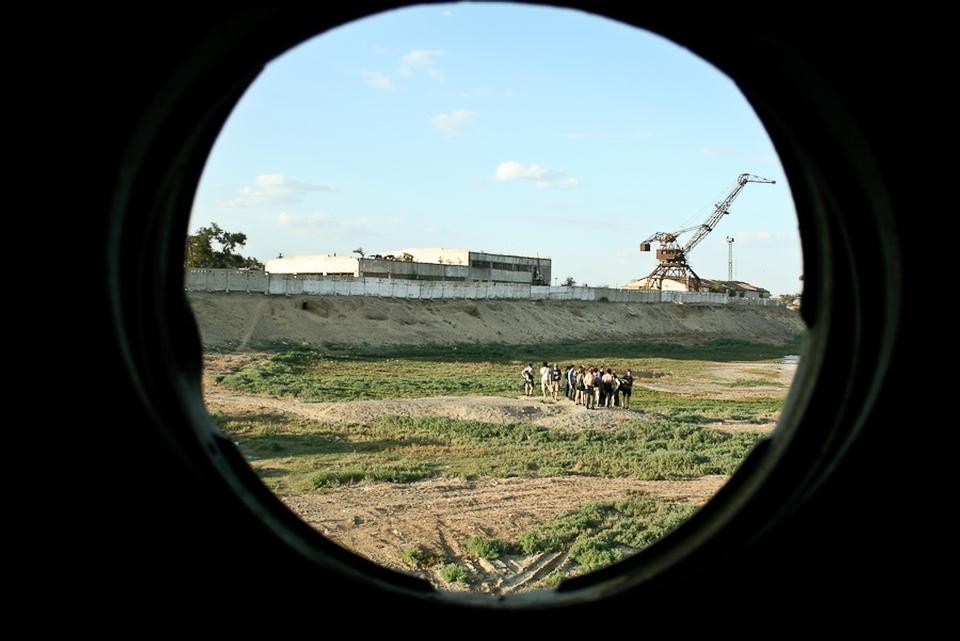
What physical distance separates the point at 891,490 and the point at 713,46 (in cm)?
194

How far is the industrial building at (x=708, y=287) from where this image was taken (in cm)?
9375

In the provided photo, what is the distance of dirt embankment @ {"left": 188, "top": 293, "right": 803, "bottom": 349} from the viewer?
148 feet

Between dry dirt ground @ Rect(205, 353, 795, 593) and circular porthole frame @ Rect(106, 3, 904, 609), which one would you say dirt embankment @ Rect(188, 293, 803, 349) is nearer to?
dry dirt ground @ Rect(205, 353, 795, 593)

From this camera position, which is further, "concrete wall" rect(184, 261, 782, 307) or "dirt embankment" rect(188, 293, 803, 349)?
"concrete wall" rect(184, 261, 782, 307)

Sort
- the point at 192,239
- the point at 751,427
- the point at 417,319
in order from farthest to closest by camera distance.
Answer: the point at 192,239 < the point at 417,319 < the point at 751,427

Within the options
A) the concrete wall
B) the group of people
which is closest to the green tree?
the concrete wall

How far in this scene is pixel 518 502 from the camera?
13.8 m

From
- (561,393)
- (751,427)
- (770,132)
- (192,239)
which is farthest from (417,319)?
(770,132)

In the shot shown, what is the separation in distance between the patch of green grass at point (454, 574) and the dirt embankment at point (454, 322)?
108 ft

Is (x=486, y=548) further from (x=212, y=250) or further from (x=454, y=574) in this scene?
(x=212, y=250)

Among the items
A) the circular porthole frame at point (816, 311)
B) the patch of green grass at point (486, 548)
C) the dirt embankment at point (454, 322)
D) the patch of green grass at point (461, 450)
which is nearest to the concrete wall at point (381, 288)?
the dirt embankment at point (454, 322)

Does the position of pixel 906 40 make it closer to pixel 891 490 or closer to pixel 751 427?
pixel 891 490

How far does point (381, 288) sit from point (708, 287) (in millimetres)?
51478

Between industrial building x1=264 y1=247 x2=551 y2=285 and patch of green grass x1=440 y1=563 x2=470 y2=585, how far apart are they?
59576mm
